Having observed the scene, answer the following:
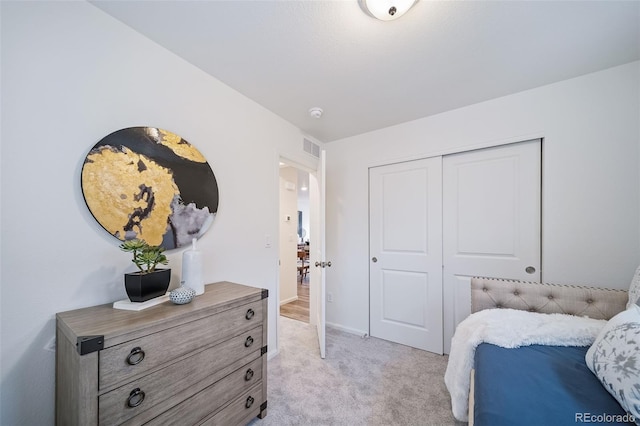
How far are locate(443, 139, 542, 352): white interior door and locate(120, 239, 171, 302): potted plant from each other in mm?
2395

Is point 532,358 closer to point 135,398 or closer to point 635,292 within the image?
point 635,292

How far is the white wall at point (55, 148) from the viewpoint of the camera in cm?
103

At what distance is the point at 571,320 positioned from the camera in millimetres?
1453

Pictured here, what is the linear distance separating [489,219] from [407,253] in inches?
32.5

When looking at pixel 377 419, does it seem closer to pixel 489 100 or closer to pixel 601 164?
pixel 601 164

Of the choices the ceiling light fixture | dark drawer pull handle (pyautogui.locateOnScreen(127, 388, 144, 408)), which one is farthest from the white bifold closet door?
dark drawer pull handle (pyautogui.locateOnScreen(127, 388, 144, 408))

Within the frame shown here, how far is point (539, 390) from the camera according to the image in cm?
96

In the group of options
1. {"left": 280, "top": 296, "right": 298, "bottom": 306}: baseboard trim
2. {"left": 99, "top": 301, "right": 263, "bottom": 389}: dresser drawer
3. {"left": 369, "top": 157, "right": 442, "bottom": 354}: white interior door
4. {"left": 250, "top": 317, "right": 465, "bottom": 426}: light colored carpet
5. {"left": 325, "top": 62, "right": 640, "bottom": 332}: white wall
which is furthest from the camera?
{"left": 280, "top": 296, "right": 298, "bottom": 306}: baseboard trim

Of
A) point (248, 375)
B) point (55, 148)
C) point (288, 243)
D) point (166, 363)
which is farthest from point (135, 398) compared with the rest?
A: point (288, 243)

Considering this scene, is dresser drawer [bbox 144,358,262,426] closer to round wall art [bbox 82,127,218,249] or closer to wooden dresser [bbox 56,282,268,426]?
wooden dresser [bbox 56,282,268,426]

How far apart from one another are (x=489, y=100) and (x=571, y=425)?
233 cm

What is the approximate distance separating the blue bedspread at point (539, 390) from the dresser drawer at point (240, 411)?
1225 mm

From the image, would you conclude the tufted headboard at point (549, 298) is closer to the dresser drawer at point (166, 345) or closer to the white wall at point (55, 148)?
the dresser drawer at point (166, 345)

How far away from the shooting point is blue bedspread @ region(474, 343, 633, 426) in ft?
2.70
